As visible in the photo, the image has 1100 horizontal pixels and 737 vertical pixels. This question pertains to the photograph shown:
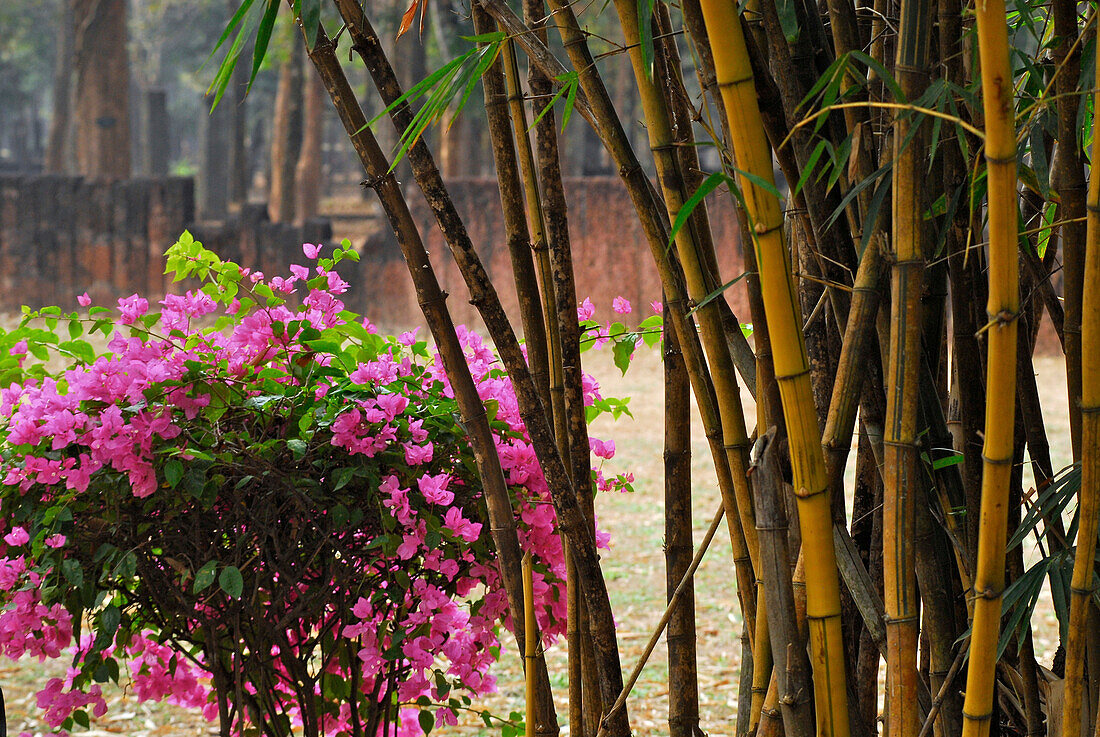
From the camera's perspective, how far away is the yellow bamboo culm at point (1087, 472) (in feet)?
2.17

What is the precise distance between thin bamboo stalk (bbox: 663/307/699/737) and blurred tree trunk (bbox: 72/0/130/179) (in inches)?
445

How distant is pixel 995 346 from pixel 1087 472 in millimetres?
159

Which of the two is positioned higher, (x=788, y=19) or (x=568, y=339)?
(x=788, y=19)

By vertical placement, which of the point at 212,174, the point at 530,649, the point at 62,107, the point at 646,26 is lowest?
the point at 530,649

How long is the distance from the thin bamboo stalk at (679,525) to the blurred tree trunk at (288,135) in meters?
11.9

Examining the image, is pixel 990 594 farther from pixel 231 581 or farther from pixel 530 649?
pixel 231 581

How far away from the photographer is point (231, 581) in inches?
49.3

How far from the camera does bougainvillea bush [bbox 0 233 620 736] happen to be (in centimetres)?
128

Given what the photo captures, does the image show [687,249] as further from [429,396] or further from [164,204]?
[164,204]

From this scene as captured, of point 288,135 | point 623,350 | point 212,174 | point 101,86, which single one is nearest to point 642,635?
point 623,350

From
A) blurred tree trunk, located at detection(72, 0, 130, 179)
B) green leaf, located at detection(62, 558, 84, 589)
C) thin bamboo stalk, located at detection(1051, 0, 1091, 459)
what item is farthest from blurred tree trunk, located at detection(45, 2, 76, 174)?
thin bamboo stalk, located at detection(1051, 0, 1091, 459)

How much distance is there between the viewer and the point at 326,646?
1.50 meters

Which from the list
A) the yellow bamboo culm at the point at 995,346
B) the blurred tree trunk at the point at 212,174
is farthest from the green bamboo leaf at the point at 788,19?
the blurred tree trunk at the point at 212,174

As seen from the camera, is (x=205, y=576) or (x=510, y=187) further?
(x=205, y=576)
